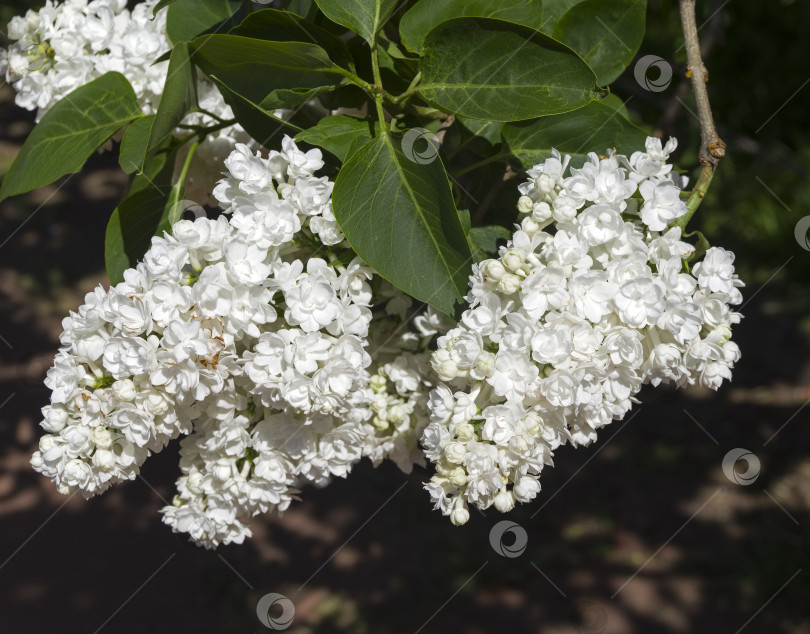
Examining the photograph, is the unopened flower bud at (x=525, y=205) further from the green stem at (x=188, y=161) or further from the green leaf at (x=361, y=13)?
the green stem at (x=188, y=161)

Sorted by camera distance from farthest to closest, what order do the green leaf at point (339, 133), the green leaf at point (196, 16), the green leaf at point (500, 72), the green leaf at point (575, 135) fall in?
the green leaf at point (196, 16) → the green leaf at point (575, 135) → the green leaf at point (339, 133) → the green leaf at point (500, 72)

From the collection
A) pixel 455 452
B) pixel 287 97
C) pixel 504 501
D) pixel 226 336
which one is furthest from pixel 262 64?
pixel 504 501

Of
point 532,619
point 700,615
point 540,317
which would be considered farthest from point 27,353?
point 540,317

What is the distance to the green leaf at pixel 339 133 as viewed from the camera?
1.02 meters

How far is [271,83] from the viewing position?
3.52 ft

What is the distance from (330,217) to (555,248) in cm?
31

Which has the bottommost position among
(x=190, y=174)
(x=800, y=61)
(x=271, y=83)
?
(x=800, y=61)

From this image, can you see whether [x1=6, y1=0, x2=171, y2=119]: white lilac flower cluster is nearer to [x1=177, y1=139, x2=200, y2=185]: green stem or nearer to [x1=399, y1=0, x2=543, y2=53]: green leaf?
[x1=177, y1=139, x2=200, y2=185]: green stem

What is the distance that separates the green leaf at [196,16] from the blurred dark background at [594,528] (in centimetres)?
231

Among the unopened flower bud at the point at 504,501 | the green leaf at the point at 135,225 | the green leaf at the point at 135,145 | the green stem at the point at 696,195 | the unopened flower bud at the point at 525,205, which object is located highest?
the green leaf at the point at 135,145

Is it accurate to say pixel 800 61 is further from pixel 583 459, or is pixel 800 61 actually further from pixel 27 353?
pixel 27 353

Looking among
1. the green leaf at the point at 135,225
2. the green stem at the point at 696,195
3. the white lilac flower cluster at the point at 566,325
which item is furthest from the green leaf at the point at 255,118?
the green stem at the point at 696,195

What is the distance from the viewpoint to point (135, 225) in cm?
124

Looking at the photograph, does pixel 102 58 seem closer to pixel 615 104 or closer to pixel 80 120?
pixel 80 120
